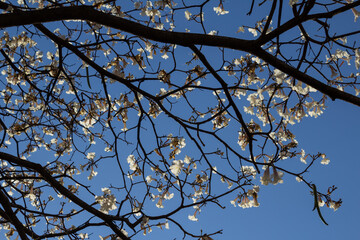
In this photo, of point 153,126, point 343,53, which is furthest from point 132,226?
point 343,53

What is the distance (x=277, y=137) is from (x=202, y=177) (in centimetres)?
91

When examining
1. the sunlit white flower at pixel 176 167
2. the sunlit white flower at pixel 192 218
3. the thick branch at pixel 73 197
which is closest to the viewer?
the thick branch at pixel 73 197

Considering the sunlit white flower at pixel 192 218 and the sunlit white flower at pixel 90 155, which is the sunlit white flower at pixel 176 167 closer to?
the sunlit white flower at pixel 192 218

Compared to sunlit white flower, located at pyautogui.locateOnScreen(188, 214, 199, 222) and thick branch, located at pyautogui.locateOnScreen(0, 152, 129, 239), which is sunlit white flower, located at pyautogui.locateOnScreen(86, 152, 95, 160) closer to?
thick branch, located at pyautogui.locateOnScreen(0, 152, 129, 239)

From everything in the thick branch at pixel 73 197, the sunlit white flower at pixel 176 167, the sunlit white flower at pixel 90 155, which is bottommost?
the thick branch at pixel 73 197

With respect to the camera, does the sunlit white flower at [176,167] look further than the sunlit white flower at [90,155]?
No

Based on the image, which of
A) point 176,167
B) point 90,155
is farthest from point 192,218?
point 90,155

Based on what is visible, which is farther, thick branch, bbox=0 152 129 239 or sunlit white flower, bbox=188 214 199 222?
sunlit white flower, bbox=188 214 199 222

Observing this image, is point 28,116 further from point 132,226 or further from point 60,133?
point 132,226

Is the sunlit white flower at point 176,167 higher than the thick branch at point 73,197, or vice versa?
the sunlit white flower at point 176,167

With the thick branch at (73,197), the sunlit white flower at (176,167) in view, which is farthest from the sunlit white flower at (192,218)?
the thick branch at (73,197)

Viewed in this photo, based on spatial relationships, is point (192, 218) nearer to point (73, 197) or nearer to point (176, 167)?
point (176, 167)

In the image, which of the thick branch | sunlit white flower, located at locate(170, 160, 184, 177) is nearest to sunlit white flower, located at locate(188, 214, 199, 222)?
sunlit white flower, located at locate(170, 160, 184, 177)

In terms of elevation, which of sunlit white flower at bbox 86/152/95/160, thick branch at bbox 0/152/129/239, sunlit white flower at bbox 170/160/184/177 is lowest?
thick branch at bbox 0/152/129/239
